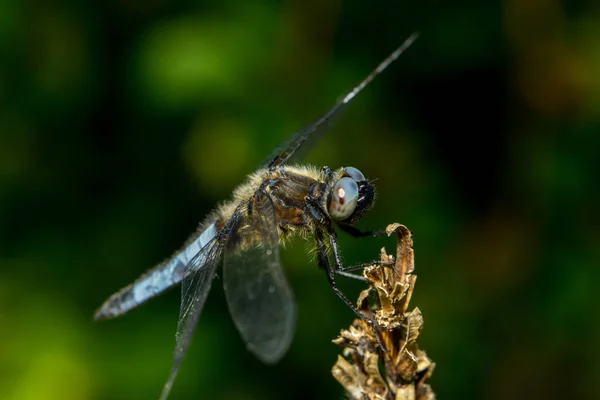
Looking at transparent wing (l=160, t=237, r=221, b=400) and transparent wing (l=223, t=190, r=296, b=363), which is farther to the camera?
transparent wing (l=160, t=237, r=221, b=400)

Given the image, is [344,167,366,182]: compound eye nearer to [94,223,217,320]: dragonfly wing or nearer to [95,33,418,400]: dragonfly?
[95,33,418,400]: dragonfly

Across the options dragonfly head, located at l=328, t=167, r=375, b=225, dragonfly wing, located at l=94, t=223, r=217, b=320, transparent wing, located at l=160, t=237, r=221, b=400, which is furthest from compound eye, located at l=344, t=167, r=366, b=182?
dragonfly wing, located at l=94, t=223, r=217, b=320

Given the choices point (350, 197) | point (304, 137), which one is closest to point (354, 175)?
point (350, 197)

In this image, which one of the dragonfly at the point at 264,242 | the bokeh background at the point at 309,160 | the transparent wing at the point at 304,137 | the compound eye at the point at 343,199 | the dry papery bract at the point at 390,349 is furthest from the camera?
the bokeh background at the point at 309,160

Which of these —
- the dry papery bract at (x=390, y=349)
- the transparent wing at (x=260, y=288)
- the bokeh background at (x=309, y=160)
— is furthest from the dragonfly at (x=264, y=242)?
the bokeh background at (x=309, y=160)

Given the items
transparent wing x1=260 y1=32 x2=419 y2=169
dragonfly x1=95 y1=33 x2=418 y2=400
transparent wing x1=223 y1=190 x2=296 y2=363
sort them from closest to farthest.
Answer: transparent wing x1=223 y1=190 x2=296 y2=363 → dragonfly x1=95 y1=33 x2=418 y2=400 → transparent wing x1=260 y1=32 x2=419 y2=169

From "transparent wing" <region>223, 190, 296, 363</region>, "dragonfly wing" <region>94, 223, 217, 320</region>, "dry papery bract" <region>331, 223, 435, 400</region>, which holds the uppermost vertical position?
"dragonfly wing" <region>94, 223, 217, 320</region>

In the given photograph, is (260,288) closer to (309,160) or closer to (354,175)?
(354,175)

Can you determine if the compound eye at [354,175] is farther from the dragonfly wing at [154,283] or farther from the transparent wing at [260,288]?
the dragonfly wing at [154,283]
